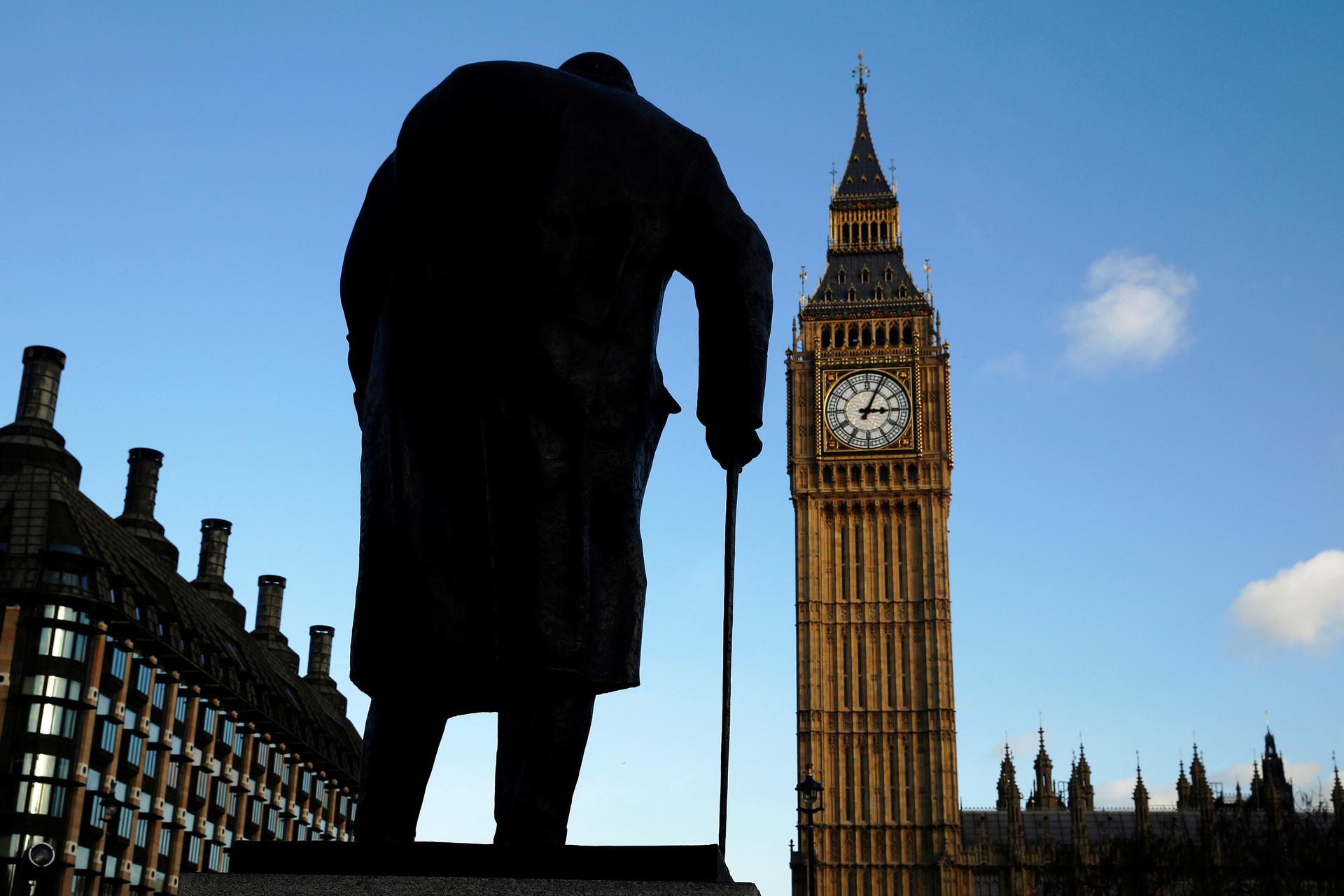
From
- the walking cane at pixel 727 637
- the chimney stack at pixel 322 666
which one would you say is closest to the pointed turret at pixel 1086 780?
the chimney stack at pixel 322 666

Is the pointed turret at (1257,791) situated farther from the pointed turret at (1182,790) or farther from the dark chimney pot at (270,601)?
the dark chimney pot at (270,601)

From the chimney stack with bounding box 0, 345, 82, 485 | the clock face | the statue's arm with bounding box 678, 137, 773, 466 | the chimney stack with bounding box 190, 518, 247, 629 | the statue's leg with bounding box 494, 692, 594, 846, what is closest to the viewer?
the statue's leg with bounding box 494, 692, 594, 846

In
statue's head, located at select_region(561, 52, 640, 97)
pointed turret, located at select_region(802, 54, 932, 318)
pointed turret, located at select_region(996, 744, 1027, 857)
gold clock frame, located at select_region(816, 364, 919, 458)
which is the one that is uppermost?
pointed turret, located at select_region(802, 54, 932, 318)

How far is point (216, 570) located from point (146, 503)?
9034 mm

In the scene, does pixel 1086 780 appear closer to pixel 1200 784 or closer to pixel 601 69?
pixel 1200 784

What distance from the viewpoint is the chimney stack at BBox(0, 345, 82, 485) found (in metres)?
50.8

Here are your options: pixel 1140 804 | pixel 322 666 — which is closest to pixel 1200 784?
pixel 1140 804

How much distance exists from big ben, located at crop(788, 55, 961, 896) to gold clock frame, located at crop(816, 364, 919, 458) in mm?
56

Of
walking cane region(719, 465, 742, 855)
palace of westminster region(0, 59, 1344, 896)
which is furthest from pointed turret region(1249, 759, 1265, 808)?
walking cane region(719, 465, 742, 855)

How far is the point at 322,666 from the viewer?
3369 inches

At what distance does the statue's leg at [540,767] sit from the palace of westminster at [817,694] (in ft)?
133

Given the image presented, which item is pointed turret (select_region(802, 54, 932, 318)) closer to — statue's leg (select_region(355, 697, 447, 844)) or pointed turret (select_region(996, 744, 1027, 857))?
pointed turret (select_region(996, 744, 1027, 857))

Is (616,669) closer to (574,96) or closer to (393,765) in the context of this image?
(393,765)

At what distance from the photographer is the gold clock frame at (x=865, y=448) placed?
2424 inches
